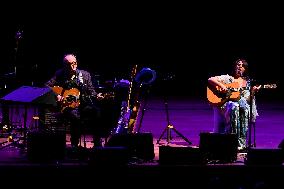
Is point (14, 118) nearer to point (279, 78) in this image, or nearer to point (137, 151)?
point (137, 151)

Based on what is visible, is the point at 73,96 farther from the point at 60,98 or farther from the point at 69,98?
the point at 60,98

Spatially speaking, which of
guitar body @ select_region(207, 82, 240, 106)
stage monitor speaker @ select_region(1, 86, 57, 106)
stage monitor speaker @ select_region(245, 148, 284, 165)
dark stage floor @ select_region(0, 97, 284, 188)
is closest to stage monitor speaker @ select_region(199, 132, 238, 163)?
dark stage floor @ select_region(0, 97, 284, 188)

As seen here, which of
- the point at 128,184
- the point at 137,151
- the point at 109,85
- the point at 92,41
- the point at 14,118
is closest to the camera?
the point at 128,184

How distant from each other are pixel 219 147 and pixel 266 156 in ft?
3.97

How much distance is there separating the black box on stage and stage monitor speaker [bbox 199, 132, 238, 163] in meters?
1.76

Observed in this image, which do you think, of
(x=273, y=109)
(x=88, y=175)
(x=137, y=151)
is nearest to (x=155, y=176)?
(x=88, y=175)

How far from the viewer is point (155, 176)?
444 centimetres

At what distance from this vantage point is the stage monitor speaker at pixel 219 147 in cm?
695

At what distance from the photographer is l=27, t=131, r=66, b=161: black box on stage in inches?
257

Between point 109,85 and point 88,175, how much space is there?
3.33 m

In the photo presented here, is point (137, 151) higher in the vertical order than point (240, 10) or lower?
lower

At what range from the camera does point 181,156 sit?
229 inches

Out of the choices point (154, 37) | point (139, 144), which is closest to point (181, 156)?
point (139, 144)

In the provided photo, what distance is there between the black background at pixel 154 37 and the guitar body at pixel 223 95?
20.3ft
